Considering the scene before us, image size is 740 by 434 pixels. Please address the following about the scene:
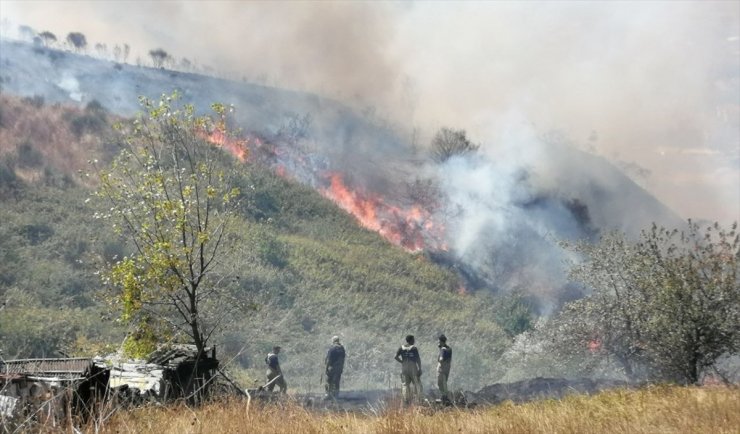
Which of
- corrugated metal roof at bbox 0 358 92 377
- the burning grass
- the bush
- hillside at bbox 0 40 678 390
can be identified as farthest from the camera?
the bush

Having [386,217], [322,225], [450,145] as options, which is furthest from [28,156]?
[450,145]

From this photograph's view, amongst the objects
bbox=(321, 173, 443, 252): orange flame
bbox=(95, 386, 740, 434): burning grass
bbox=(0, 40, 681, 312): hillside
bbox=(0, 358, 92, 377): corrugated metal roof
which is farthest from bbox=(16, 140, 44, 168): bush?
bbox=(95, 386, 740, 434): burning grass

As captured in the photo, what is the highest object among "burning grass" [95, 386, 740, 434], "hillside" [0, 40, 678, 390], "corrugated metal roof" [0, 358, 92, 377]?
"hillside" [0, 40, 678, 390]

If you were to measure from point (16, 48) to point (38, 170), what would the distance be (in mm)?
30701

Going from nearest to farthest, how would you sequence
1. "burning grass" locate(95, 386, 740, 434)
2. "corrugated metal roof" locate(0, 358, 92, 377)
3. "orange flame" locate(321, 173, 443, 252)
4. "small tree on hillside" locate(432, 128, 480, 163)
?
1. "burning grass" locate(95, 386, 740, 434)
2. "corrugated metal roof" locate(0, 358, 92, 377)
3. "orange flame" locate(321, 173, 443, 252)
4. "small tree on hillside" locate(432, 128, 480, 163)

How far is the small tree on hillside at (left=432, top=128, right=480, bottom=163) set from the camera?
69.4m

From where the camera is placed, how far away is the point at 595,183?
76.3 metres

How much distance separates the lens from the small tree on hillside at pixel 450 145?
6944 cm

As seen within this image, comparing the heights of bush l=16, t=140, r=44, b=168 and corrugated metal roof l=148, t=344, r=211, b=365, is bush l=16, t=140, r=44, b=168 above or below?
above

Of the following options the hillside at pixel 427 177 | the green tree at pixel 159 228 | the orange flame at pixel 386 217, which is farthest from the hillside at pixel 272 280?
the green tree at pixel 159 228

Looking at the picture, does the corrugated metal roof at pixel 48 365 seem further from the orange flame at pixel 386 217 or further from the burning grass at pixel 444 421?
the orange flame at pixel 386 217

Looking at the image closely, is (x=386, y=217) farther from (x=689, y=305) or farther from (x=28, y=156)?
(x=689, y=305)

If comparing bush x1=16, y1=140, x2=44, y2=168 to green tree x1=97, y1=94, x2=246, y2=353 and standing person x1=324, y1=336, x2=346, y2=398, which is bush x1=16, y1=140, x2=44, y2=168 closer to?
standing person x1=324, y1=336, x2=346, y2=398

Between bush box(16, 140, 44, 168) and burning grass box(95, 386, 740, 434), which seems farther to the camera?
bush box(16, 140, 44, 168)
